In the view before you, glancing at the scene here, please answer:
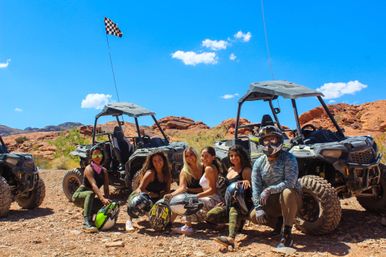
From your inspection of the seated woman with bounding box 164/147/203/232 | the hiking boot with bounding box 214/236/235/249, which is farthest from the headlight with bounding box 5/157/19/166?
the hiking boot with bounding box 214/236/235/249

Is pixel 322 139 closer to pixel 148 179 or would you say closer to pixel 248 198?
pixel 248 198

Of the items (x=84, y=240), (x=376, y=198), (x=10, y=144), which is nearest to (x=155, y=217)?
(x=84, y=240)

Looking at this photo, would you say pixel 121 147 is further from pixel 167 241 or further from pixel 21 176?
pixel 167 241

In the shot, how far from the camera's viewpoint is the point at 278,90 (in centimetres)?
692

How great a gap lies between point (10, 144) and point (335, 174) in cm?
3892

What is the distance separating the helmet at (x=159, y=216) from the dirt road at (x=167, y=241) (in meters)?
0.12

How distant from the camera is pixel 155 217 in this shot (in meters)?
6.01

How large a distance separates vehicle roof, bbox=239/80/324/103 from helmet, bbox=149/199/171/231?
2505mm

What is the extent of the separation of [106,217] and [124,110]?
3.95m

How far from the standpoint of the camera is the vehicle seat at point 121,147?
9836 mm

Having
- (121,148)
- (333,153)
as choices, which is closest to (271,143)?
(333,153)

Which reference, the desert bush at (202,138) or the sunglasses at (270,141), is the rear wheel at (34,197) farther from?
the desert bush at (202,138)

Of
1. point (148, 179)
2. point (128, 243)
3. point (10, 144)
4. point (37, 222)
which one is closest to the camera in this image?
point (128, 243)

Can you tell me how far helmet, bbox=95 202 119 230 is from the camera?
624 centimetres
